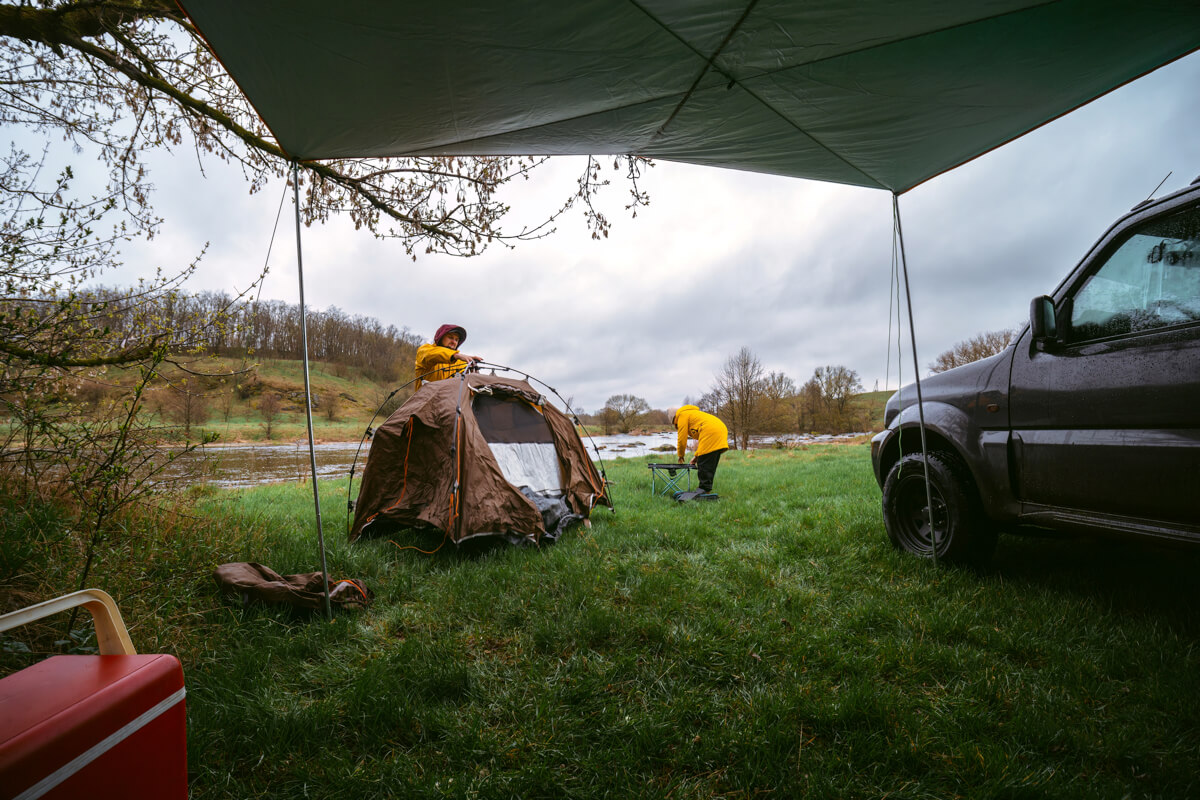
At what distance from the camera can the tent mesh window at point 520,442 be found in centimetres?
523

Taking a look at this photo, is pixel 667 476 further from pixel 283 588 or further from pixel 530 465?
pixel 283 588

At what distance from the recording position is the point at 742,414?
21.0 m

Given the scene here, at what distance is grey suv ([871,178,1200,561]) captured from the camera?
91.7 inches

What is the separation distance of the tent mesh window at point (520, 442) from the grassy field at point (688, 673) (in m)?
1.30

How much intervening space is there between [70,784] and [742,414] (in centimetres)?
2131

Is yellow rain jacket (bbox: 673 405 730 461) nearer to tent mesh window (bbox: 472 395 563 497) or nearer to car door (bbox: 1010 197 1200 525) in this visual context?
tent mesh window (bbox: 472 395 563 497)

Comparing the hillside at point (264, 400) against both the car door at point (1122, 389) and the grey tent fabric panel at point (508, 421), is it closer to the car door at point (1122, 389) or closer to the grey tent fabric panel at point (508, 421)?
the grey tent fabric panel at point (508, 421)


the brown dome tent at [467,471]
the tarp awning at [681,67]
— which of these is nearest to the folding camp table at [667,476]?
the brown dome tent at [467,471]

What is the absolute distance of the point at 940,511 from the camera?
3764 mm

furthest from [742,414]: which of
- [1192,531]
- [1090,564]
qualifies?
[1192,531]

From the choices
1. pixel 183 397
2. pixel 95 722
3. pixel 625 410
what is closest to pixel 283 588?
pixel 183 397

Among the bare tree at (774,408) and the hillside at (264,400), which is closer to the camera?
the hillside at (264,400)

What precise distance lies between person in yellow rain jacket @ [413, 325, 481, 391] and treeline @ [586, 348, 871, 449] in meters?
12.5

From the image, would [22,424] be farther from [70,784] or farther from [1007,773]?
[1007,773]
